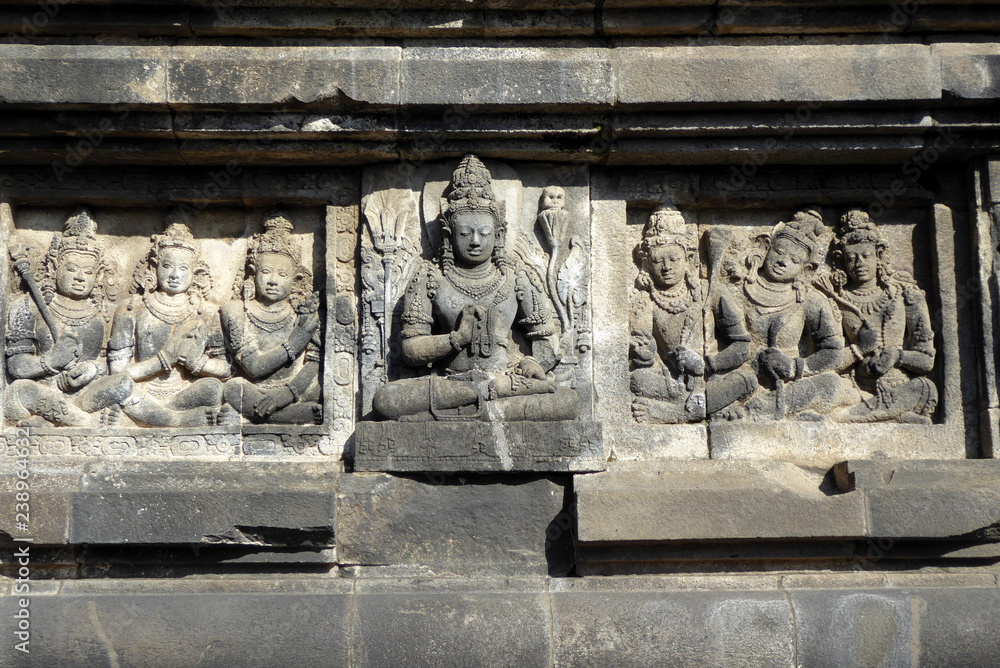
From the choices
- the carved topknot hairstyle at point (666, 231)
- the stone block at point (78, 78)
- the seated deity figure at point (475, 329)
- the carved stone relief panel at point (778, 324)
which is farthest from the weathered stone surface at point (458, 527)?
the stone block at point (78, 78)

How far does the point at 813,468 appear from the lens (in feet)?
16.9

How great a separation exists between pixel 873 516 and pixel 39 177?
16.3ft

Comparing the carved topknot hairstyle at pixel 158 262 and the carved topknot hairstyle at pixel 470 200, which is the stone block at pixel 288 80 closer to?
the carved topknot hairstyle at pixel 470 200

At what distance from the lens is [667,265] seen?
539 centimetres

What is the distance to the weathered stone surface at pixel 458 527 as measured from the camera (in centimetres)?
485

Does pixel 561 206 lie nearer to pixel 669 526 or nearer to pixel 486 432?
pixel 486 432

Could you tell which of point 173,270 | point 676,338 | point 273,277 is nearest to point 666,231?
point 676,338

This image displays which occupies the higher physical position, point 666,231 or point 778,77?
point 778,77

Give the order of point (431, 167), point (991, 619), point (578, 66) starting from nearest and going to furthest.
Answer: point (991, 619)
point (578, 66)
point (431, 167)

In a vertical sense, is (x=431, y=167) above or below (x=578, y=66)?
below

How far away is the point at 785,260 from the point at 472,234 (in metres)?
1.85

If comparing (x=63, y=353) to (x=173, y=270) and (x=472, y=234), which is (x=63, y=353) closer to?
(x=173, y=270)

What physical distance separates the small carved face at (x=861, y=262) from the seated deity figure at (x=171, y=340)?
365cm

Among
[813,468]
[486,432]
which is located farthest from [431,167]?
[813,468]
